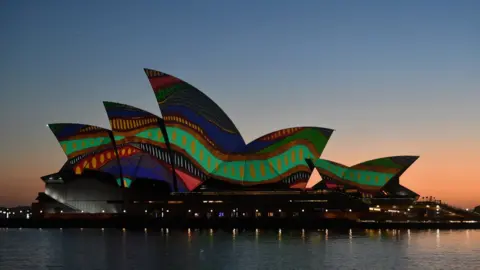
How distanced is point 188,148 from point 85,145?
1179 cm

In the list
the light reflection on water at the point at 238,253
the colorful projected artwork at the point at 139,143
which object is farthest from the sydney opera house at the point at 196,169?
the light reflection on water at the point at 238,253

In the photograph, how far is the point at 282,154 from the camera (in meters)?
87.8

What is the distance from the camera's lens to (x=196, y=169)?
88312 millimetres

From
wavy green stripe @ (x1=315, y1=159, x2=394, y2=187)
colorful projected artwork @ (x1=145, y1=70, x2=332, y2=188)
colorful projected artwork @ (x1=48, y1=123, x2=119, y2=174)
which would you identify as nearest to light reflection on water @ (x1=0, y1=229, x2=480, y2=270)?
colorful projected artwork @ (x1=145, y1=70, x2=332, y2=188)

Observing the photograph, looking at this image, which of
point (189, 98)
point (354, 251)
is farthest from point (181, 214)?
point (354, 251)

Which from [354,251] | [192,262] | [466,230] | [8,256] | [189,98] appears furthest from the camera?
[466,230]

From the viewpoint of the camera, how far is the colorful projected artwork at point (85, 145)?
86.3m

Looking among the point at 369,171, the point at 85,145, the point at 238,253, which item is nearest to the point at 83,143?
the point at 85,145

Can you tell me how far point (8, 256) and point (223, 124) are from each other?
3824cm

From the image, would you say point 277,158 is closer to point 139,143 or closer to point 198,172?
point 198,172

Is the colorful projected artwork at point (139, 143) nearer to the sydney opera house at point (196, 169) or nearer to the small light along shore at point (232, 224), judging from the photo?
the sydney opera house at point (196, 169)

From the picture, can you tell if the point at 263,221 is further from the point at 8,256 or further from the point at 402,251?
the point at 8,256

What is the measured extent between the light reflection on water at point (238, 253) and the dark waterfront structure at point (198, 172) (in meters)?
18.5

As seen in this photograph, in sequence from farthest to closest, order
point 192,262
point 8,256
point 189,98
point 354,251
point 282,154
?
point 282,154 → point 189,98 → point 354,251 → point 8,256 → point 192,262
